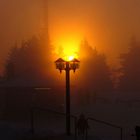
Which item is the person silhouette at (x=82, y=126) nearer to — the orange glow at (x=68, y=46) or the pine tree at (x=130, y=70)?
the orange glow at (x=68, y=46)

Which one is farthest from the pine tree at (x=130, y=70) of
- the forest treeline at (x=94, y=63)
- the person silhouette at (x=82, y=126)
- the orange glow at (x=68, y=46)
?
the person silhouette at (x=82, y=126)

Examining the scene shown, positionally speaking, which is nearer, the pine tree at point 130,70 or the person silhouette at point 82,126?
the person silhouette at point 82,126

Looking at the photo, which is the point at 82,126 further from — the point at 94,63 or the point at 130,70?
the point at 130,70

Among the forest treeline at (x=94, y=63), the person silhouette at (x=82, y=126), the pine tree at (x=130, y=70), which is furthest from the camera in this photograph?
the pine tree at (x=130, y=70)

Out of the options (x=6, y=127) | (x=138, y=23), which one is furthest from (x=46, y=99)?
(x=138, y=23)

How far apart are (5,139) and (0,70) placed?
36.9m

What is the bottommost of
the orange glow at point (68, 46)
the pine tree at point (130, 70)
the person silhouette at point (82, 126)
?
the person silhouette at point (82, 126)

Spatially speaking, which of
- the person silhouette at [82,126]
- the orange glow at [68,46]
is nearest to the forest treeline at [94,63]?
the orange glow at [68,46]

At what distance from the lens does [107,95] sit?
5619 cm

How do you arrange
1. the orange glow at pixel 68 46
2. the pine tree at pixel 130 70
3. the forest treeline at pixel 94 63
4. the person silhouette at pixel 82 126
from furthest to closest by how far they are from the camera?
1. the pine tree at pixel 130 70
2. the forest treeline at pixel 94 63
3. the orange glow at pixel 68 46
4. the person silhouette at pixel 82 126

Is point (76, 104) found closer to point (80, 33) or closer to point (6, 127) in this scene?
point (80, 33)

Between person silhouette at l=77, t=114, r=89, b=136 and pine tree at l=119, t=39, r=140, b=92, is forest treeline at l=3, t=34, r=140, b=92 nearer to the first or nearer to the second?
pine tree at l=119, t=39, r=140, b=92

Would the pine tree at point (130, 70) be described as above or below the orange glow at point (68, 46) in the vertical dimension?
below

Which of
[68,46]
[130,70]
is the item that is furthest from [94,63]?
[68,46]
